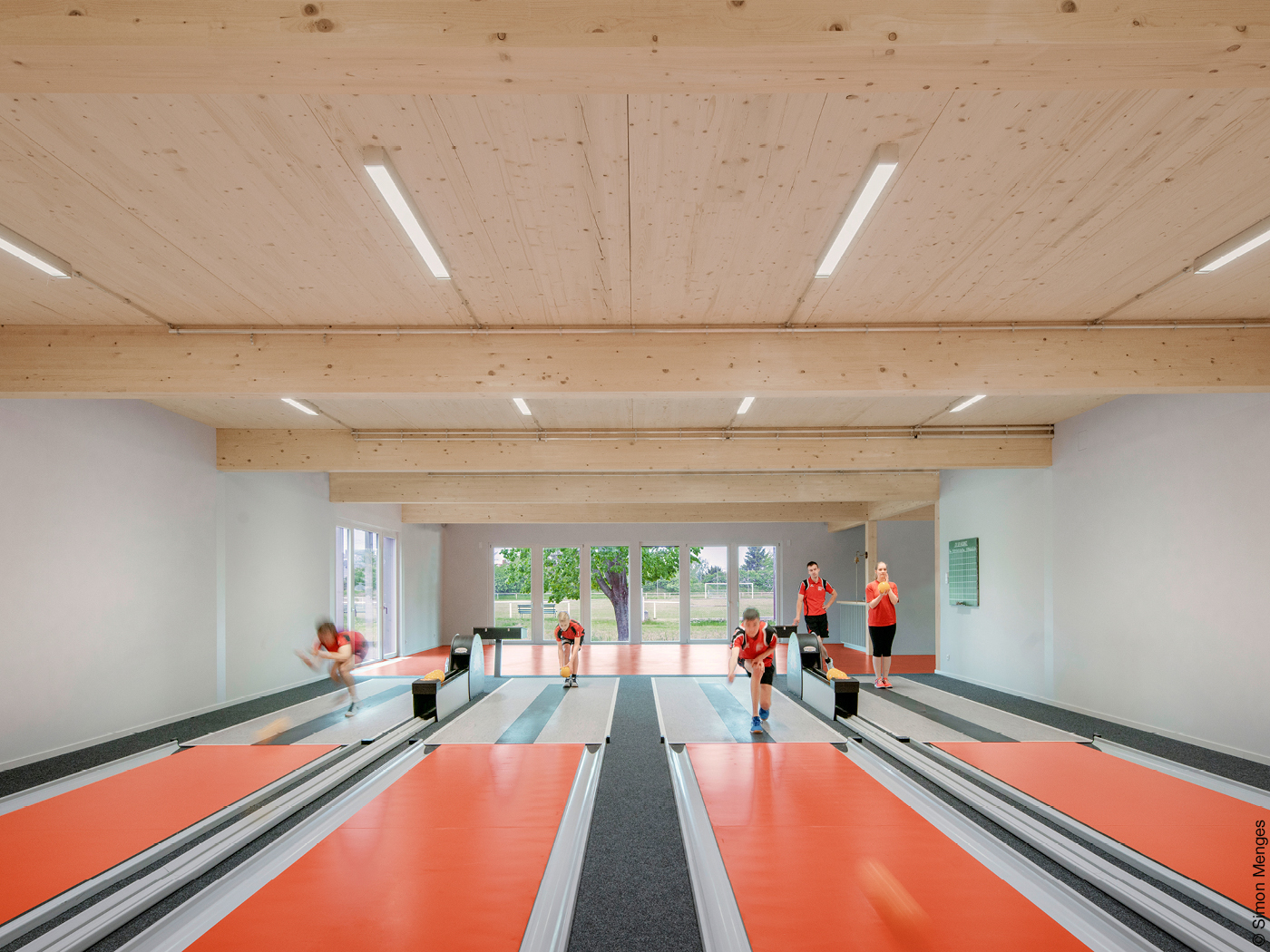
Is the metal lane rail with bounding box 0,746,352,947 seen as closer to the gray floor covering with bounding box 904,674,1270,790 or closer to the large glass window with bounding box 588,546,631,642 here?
the gray floor covering with bounding box 904,674,1270,790

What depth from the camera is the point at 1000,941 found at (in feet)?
8.94

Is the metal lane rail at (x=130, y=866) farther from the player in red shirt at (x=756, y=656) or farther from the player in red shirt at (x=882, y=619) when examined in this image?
the player in red shirt at (x=882, y=619)

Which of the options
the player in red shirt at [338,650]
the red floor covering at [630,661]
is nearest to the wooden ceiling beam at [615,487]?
the red floor covering at [630,661]

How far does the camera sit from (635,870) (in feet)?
11.9

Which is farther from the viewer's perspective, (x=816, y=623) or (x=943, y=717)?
(x=816, y=623)

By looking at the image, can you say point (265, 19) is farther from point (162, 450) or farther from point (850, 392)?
point (162, 450)

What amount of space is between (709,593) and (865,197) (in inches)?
579

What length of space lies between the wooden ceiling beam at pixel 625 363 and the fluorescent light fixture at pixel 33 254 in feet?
3.61

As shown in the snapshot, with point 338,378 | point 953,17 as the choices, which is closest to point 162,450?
point 338,378

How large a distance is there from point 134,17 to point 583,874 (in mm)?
3831

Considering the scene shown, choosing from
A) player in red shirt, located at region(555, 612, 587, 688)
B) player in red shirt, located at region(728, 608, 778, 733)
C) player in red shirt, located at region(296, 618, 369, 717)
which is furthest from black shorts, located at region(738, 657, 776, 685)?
player in red shirt, located at region(296, 618, 369, 717)

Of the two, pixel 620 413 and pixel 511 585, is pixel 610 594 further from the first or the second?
pixel 620 413

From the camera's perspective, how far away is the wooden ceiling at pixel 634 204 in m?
2.76

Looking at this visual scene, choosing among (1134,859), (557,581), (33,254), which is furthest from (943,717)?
(557,581)
